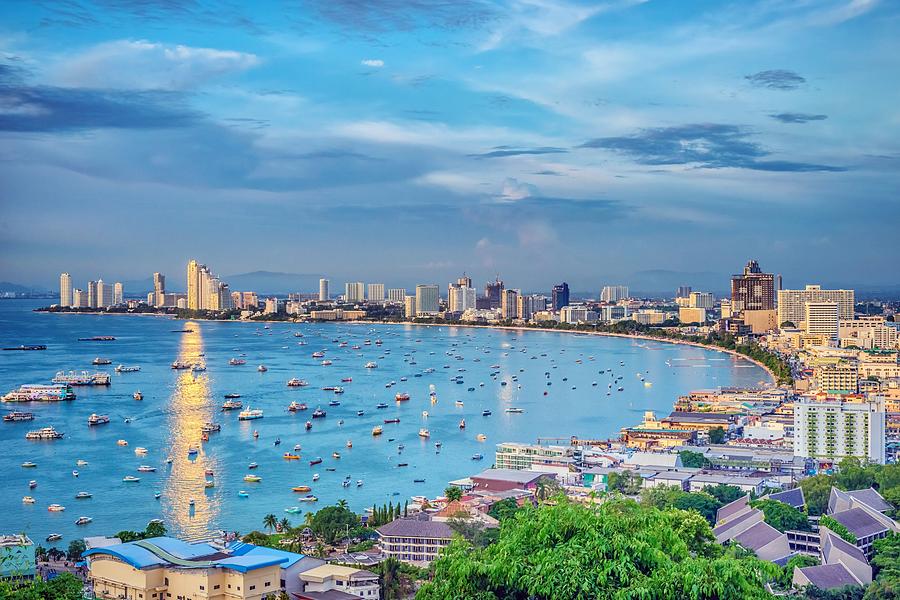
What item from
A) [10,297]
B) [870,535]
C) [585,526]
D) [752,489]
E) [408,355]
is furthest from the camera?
[10,297]

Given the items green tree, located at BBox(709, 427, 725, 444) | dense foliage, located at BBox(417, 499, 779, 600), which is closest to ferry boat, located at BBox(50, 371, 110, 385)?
green tree, located at BBox(709, 427, 725, 444)

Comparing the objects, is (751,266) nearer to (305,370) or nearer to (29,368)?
(305,370)

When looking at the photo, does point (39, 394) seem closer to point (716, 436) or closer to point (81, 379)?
point (81, 379)

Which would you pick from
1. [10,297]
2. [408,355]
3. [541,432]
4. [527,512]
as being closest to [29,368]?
[408,355]

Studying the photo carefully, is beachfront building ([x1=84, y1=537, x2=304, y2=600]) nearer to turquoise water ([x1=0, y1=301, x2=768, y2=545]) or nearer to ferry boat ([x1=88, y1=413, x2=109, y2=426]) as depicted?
turquoise water ([x1=0, y1=301, x2=768, y2=545])

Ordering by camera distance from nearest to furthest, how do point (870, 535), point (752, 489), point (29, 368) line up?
point (870, 535), point (752, 489), point (29, 368)

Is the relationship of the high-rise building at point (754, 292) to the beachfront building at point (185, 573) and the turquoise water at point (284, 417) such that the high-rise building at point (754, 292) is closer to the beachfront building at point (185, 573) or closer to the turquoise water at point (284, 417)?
the turquoise water at point (284, 417)

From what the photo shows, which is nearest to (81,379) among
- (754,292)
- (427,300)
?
(754,292)
